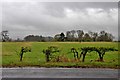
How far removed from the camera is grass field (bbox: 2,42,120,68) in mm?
14148

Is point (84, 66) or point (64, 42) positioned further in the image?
point (64, 42)

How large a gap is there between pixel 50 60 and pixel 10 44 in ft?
8.52

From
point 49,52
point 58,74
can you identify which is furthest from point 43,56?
point 58,74

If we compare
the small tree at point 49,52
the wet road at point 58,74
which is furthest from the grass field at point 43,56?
the wet road at point 58,74

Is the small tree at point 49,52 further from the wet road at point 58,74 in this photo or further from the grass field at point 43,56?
the wet road at point 58,74

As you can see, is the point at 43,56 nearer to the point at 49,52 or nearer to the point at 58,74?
the point at 49,52

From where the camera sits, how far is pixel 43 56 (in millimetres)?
15484

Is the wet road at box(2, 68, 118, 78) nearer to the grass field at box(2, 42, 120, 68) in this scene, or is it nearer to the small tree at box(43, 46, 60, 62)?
the grass field at box(2, 42, 120, 68)

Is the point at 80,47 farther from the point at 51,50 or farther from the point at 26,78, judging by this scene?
the point at 26,78

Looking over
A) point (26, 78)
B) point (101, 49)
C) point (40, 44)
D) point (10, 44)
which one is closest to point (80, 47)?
point (101, 49)

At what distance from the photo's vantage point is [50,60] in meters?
15.0

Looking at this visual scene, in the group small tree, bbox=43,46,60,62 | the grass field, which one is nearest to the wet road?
the grass field

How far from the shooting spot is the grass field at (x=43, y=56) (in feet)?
46.4

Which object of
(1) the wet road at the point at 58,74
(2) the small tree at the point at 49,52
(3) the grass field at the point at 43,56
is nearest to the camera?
(1) the wet road at the point at 58,74
